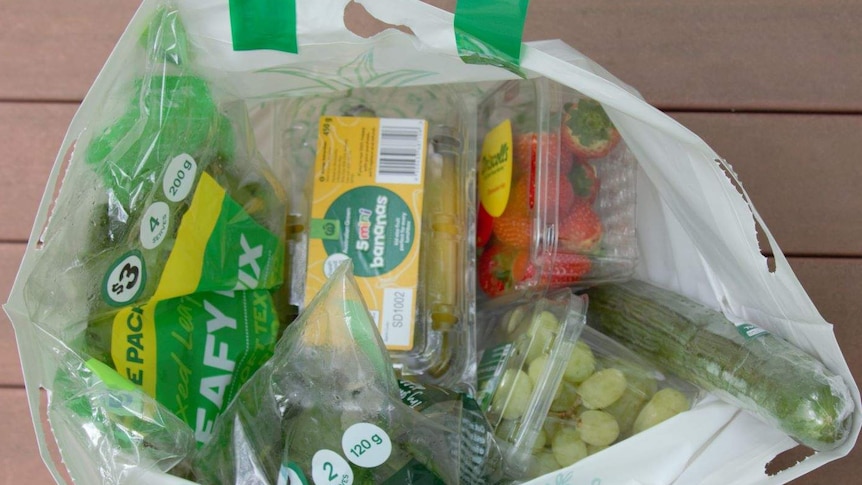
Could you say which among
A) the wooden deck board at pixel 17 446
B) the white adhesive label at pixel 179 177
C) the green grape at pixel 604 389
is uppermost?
the white adhesive label at pixel 179 177

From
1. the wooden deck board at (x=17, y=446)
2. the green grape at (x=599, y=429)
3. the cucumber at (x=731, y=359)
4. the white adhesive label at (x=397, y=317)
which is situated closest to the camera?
the cucumber at (x=731, y=359)

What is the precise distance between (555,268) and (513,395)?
0.46 feet

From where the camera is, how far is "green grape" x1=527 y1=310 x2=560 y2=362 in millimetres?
664

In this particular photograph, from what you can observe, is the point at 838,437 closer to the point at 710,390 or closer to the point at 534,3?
the point at 710,390

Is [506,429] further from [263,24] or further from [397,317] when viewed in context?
[263,24]

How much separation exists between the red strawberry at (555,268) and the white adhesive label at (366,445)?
244 millimetres

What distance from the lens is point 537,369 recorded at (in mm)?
646

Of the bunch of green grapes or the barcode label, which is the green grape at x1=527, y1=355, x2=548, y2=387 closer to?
the bunch of green grapes

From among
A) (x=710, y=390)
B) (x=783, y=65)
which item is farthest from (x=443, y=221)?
(x=783, y=65)

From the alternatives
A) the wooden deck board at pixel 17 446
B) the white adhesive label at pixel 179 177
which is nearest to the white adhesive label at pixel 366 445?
the white adhesive label at pixel 179 177

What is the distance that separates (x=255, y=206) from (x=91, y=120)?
189mm

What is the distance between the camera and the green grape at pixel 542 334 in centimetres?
66

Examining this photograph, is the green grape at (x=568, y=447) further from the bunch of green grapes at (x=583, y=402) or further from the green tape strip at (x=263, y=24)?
the green tape strip at (x=263, y=24)

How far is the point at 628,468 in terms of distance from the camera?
59 cm
